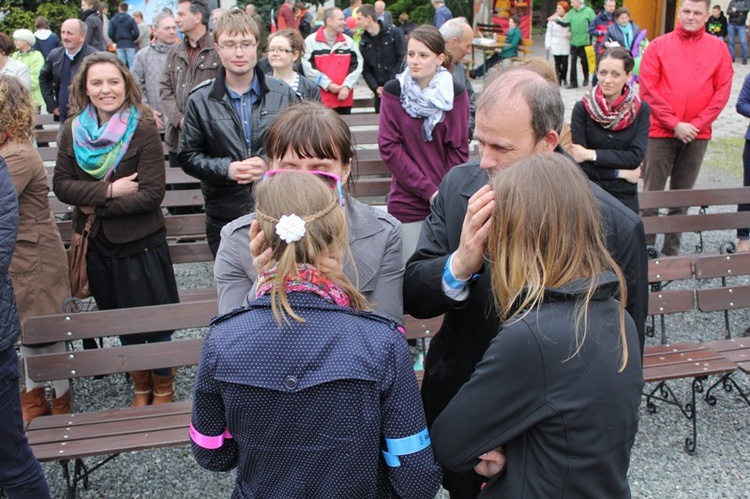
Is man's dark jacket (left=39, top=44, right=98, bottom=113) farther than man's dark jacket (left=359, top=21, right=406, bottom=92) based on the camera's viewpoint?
No

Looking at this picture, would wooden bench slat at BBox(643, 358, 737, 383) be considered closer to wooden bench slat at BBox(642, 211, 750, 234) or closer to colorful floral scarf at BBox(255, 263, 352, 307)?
wooden bench slat at BBox(642, 211, 750, 234)

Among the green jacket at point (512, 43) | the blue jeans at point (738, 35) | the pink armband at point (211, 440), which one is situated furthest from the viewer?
the blue jeans at point (738, 35)

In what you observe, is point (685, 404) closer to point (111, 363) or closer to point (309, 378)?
point (111, 363)

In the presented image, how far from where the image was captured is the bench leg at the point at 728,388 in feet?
15.5

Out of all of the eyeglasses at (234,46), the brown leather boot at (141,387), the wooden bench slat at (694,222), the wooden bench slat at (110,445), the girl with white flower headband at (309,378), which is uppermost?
the eyeglasses at (234,46)

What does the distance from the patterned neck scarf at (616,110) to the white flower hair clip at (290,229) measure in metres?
4.07

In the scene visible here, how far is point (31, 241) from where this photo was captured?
4.14 m

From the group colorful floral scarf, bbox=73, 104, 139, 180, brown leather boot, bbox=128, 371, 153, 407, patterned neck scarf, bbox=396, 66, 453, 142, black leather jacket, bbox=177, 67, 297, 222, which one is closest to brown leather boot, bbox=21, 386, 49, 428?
brown leather boot, bbox=128, 371, 153, 407

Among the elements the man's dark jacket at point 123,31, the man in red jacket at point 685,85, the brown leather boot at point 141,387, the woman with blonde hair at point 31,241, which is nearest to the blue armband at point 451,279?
the woman with blonde hair at point 31,241

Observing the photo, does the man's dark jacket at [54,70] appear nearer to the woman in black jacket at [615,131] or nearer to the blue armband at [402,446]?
the woman in black jacket at [615,131]

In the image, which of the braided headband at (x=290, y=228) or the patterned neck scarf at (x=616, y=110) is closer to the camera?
the braided headband at (x=290, y=228)

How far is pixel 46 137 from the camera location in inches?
362

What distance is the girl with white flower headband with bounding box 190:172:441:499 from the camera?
1863mm

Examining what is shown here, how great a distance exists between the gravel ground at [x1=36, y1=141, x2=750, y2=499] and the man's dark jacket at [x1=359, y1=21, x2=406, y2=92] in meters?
6.66
